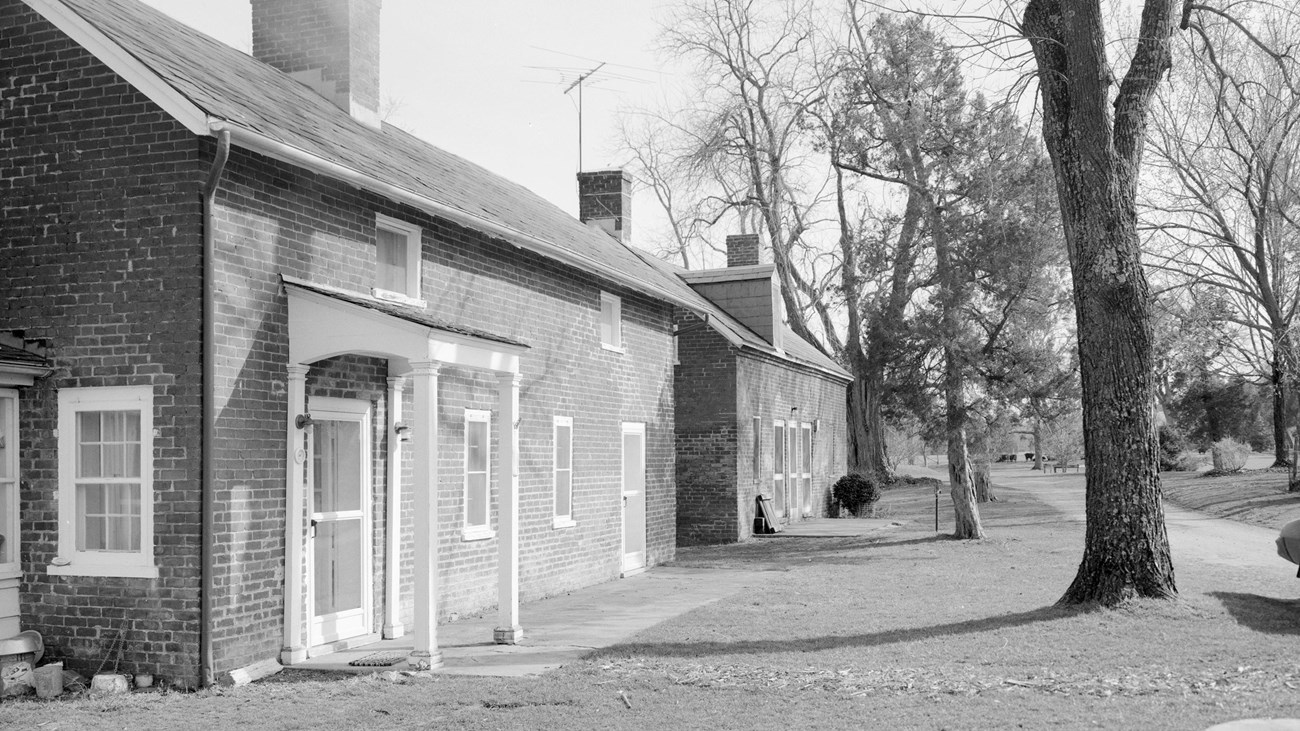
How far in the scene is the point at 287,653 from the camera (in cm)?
974

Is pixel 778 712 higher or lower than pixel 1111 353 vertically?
lower

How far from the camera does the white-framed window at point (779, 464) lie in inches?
1055

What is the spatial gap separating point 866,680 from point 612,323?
9925 mm

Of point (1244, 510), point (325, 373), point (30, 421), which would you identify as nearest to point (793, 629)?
point (325, 373)

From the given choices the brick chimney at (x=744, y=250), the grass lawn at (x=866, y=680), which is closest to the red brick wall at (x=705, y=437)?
the brick chimney at (x=744, y=250)

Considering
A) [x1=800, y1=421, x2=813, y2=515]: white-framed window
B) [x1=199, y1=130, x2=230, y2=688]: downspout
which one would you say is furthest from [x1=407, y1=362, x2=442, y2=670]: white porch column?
[x1=800, y1=421, x2=813, y2=515]: white-framed window

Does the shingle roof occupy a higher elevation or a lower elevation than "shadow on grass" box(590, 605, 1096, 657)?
higher

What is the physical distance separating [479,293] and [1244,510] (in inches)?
958

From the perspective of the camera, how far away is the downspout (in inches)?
348

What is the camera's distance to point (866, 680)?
8977 millimetres

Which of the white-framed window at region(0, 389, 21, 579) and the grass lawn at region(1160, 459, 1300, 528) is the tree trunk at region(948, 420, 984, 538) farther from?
the white-framed window at region(0, 389, 21, 579)

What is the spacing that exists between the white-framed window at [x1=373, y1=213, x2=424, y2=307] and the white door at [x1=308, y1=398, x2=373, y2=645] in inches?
54.0

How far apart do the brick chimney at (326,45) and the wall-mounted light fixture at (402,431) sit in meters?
4.68

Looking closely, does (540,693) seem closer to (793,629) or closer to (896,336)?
(793,629)
